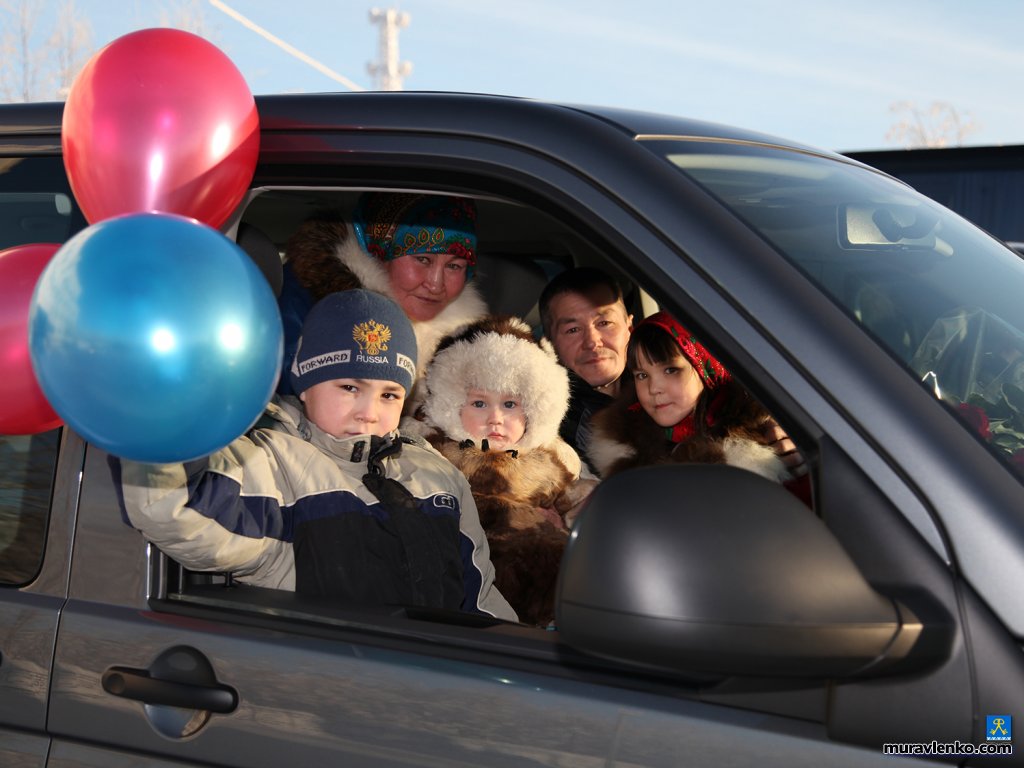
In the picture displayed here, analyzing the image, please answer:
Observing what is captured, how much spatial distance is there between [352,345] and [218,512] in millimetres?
634

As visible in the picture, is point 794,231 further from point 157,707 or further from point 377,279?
point 377,279

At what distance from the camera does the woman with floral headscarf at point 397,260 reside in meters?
2.65

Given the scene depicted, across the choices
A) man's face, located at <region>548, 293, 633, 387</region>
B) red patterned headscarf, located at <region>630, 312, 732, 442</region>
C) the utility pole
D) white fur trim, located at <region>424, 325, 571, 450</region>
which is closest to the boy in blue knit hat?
white fur trim, located at <region>424, 325, 571, 450</region>

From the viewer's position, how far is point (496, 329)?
10.1 ft

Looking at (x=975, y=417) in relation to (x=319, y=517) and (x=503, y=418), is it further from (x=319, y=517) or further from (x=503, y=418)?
(x=503, y=418)

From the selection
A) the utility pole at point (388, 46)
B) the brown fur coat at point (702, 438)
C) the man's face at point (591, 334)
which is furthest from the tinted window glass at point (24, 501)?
the utility pole at point (388, 46)

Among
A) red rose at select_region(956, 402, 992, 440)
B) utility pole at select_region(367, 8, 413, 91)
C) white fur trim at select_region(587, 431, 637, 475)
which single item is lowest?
white fur trim at select_region(587, 431, 637, 475)

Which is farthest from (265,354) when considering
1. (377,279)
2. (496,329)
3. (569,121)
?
(496,329)

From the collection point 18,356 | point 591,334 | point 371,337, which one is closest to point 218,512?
point 18,356

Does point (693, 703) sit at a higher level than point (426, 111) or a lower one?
lower

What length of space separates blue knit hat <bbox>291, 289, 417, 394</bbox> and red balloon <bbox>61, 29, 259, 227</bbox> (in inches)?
23.8

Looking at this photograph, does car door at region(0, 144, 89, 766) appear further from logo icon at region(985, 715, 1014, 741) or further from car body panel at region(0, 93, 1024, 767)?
logo icon at region(985, 715, 1014, 741)

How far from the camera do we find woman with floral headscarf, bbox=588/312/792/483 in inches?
95.0

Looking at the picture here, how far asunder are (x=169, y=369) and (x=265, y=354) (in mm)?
132
